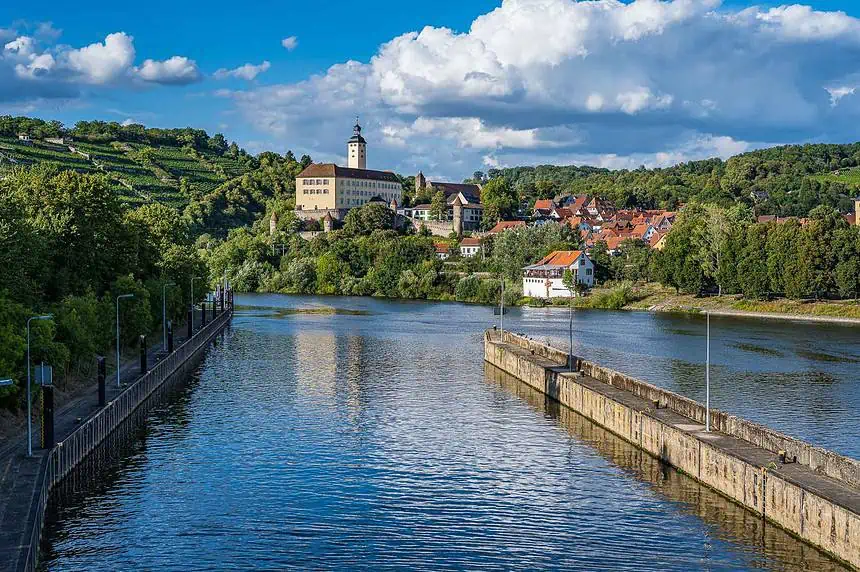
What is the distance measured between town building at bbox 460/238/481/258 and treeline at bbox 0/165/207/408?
7396 centimetres

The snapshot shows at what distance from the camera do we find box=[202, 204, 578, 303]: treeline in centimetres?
13512

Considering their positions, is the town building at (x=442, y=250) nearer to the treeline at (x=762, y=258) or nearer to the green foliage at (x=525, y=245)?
the green foliage at (x=525, y=245)

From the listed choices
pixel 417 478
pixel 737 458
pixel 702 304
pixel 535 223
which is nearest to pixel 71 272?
pixel 417 478

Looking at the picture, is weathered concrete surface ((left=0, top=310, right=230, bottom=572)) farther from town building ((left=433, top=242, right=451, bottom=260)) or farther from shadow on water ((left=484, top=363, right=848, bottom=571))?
town building ((left=433, top=242, right=451, bottom=260))

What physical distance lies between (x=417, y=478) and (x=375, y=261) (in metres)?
122

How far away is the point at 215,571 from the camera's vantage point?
23969 millimetres

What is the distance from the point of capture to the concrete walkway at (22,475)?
22.4m

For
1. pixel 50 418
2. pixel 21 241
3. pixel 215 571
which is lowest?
pixel 215 571

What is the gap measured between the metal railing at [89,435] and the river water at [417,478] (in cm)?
111

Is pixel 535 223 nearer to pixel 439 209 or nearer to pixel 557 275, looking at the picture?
pixel 439 209

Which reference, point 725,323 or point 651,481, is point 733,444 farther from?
point 725,323

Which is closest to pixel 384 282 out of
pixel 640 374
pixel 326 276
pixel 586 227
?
pixel 326 276

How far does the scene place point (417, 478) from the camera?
32.9 metres

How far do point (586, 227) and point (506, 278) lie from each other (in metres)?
49.2
